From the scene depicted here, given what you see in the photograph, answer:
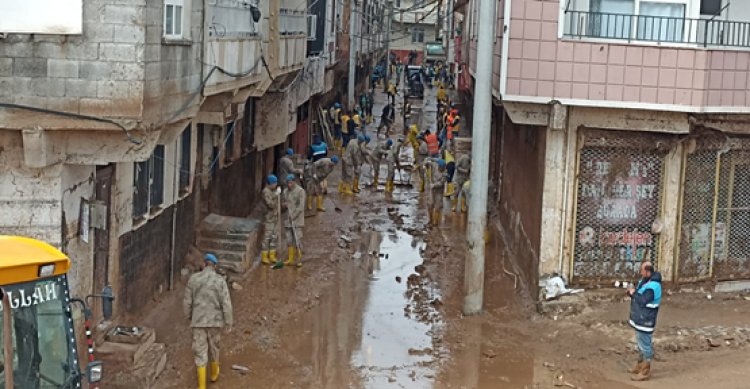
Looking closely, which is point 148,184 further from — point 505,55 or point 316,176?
point 316,176

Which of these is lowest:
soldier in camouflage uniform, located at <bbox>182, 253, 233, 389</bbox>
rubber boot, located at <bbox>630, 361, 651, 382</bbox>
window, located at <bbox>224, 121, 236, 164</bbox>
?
rubber boot, located at <bbox>630, 361, 651, 382</bbox>

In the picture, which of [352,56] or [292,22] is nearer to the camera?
[292,22]

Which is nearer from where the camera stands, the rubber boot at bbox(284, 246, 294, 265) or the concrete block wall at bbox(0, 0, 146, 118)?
the concrete block wall at bbox(0, 0, 146, 118)

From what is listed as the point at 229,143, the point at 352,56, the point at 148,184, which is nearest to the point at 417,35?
the point at 352,56

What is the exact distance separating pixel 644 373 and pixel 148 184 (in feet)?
22.7

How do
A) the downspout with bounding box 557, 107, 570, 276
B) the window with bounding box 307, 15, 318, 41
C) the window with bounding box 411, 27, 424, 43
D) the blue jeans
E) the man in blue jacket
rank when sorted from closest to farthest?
1. the man in blue jacket
2. the blue jeans
3. the downspout with bounding box 557, 107, 570, 276
4. the window with bounding box 307, 15, 318, 41
5. the window with bounding box 411, 27, 424, 43

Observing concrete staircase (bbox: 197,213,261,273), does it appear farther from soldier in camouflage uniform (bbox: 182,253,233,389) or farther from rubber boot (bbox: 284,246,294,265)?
soldier in camouflage uniform (bbox: 182,253,233,389)

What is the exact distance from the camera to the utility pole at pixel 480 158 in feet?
47.5

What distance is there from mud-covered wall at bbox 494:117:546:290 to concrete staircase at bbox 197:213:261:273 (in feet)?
15.1

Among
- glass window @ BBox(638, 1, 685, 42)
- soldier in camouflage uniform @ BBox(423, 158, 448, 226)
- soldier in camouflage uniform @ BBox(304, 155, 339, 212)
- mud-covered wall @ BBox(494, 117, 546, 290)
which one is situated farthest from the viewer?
soldier in camouflage uniform @ BBox(304, 155, 339, 212)

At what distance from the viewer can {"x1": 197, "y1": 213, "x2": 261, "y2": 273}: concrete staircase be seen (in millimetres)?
17573

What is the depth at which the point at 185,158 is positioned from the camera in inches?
657

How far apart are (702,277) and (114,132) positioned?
360 inches

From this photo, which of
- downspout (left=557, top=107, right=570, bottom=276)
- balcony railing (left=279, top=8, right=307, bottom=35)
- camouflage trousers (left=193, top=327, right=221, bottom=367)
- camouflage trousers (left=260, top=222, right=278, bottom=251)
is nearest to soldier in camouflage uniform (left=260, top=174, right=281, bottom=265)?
camouflage trousers (left=260, top=222, right=278, bottom=251)
